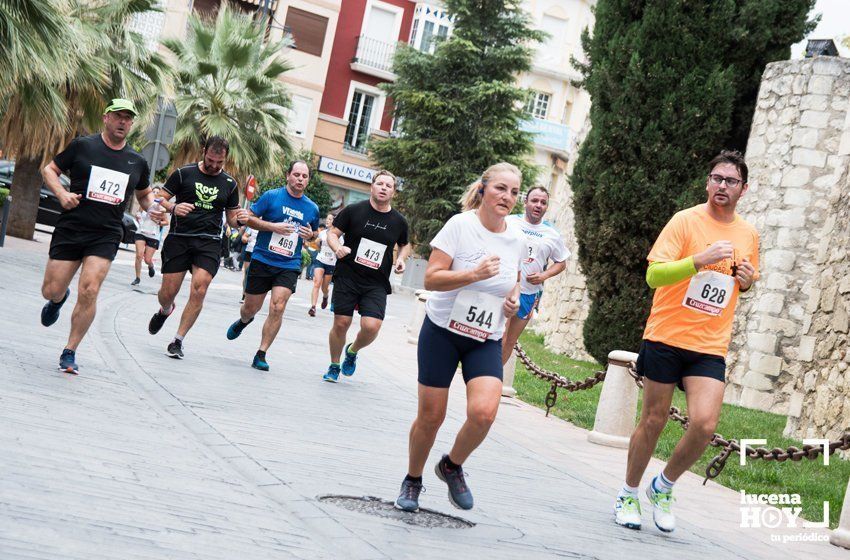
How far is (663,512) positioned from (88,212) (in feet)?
15.6

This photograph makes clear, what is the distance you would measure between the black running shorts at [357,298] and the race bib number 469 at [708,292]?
16.8 ft

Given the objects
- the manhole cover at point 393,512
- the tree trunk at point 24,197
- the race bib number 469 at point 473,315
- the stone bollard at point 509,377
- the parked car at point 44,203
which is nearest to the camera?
the manhole cover at point 393,512

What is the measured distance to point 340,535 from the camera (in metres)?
5.32

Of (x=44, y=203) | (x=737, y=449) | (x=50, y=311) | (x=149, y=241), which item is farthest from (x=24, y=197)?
(x=737, y=449)

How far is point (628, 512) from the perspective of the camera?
6.94m

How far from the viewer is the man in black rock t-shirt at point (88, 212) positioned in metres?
8.78

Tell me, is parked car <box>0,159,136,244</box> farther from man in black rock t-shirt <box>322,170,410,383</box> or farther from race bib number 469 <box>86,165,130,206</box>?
race bib number 469 <box>86,165,130,206</box>

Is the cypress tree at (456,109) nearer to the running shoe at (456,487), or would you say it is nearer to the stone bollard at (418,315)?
the stone bollard at (418,315)

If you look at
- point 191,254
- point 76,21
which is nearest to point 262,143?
point 76,21

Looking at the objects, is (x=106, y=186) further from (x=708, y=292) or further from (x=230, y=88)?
(x=230, y=88)

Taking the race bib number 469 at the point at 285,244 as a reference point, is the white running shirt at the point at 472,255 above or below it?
above

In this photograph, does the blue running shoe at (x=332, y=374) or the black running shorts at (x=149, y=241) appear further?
the black running shorts at (x=149, y=241)

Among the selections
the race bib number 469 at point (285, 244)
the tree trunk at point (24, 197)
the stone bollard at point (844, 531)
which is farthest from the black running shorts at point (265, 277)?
the tree trunk at point (24, 197)

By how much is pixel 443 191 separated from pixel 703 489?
35.5 metres
